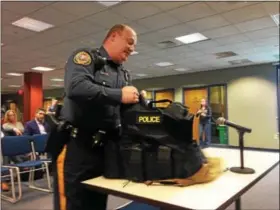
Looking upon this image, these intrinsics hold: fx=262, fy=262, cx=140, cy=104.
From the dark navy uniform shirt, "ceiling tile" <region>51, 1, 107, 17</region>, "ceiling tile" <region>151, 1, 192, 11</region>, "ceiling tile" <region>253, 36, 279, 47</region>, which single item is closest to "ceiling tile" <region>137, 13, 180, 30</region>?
"ceiling tile" <region>151, 1, 192, 11</region>

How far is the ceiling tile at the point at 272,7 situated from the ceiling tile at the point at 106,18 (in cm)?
222

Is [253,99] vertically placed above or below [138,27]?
below

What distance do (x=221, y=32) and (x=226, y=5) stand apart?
1.33 m

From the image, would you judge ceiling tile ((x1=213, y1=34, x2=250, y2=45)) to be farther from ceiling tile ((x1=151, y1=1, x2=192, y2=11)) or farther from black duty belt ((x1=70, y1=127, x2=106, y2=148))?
black duty belt ((x1=70, y1=127, x2=106, y2=148))

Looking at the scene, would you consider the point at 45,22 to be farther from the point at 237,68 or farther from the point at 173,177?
the point at 237,68

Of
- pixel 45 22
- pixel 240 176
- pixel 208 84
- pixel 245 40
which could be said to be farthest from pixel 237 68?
pixel 240 176

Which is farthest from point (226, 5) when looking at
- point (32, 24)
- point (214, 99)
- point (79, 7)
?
point (214, 99)

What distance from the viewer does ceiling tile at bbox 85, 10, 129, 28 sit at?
4.25 metres

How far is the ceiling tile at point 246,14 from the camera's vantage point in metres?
4.13

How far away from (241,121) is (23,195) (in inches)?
296

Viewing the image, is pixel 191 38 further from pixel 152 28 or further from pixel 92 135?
pixel 92 135

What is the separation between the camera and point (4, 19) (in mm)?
4406

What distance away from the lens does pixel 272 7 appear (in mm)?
4098

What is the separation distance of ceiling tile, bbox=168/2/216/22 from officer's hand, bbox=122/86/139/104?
324cm
